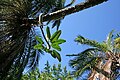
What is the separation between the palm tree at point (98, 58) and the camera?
15.6m

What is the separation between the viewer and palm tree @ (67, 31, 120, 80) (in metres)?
15.6

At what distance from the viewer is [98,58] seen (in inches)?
666

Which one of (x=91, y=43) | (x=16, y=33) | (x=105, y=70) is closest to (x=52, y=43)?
(x=16, y=33)

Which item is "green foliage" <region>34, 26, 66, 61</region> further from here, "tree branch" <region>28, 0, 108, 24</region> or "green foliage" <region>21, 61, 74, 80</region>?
"green foliage" <region>21, 61, 74, 80</region>

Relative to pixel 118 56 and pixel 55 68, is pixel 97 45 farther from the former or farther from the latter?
pixel 55 68

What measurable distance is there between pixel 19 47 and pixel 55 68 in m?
12.9

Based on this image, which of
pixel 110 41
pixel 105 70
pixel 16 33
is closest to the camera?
pixel 16 33

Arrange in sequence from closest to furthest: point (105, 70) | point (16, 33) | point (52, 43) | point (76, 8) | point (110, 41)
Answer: point (52, 43) < point (76, 8) < point (16, 33) < point (105, 70) < point (110, 41)

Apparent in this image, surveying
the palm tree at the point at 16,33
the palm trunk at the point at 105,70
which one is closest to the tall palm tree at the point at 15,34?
the palm tree at the point at 16,33

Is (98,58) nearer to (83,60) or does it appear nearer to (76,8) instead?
(83,60)

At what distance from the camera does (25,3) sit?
8.60 meters

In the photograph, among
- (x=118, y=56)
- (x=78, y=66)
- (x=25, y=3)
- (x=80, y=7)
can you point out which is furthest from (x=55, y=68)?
(x=80, y=7)

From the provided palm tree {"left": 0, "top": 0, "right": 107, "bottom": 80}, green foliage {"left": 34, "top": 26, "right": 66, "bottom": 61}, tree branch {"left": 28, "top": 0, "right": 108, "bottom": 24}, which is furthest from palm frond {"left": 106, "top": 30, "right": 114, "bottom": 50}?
green foliage {"left": 34, "top": 26, "right": 66, "bottom": 61}

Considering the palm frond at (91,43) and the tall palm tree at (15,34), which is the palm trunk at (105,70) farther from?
the tall palm tree at (15,34)
